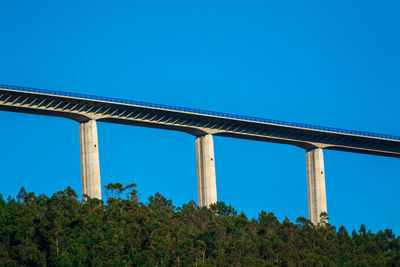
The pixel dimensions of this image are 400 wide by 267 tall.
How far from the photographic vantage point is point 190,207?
102 meters

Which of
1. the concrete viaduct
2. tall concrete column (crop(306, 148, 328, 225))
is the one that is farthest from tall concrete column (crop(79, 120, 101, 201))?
tall concrete column (crop(306, 148, 328, 225))

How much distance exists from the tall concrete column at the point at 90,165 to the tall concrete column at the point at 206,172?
621 inches

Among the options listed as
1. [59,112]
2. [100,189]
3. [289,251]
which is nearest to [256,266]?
[289,251]

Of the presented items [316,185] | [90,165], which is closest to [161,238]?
[90,165]

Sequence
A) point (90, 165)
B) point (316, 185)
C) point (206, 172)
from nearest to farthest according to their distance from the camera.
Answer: point (90, 165), point (206, 172), point (316, 185)

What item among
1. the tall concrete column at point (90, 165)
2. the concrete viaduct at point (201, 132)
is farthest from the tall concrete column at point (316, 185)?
the tall concrete column at point (90, 165)

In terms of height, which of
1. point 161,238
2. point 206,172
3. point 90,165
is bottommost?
point 161,238

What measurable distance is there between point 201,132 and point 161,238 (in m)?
23.9

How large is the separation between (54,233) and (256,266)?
2050 centimetres

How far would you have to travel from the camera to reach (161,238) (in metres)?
82.9

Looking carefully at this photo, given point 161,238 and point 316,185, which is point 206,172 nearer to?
point 316,185

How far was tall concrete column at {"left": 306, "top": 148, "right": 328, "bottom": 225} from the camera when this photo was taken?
111500 mm

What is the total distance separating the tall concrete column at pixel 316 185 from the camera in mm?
111500

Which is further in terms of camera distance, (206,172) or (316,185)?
(316,185)
